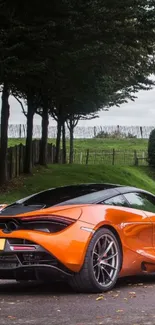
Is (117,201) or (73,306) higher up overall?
(117,201)

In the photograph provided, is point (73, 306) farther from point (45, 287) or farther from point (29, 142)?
point (29, 142)

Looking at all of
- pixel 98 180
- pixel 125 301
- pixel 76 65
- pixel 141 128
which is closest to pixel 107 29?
pixel 76 65

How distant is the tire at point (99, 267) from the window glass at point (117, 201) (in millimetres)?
460

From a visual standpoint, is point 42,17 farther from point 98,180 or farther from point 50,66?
point 98,180

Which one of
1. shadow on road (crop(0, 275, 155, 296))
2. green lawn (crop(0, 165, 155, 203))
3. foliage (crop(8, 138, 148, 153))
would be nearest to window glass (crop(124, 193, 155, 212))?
shadow on road (crop(0, 275, 155, 296))

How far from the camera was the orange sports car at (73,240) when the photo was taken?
6.27 metres

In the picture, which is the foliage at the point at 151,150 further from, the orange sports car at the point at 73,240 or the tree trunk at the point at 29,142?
the orange sports car at the point at 73,240

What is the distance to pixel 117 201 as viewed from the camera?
7223mm

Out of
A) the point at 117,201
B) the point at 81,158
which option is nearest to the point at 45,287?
the point at 117,201

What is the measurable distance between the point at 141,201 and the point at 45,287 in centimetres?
179

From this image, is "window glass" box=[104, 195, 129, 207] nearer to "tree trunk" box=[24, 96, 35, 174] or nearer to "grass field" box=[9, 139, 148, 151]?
"tree trunk" box=[24, 96, 35, 174]

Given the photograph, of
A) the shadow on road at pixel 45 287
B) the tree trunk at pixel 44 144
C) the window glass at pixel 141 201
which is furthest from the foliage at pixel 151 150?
the shadow on road at pixel 45 287

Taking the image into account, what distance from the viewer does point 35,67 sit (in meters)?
16.4

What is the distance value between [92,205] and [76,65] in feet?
38.5
